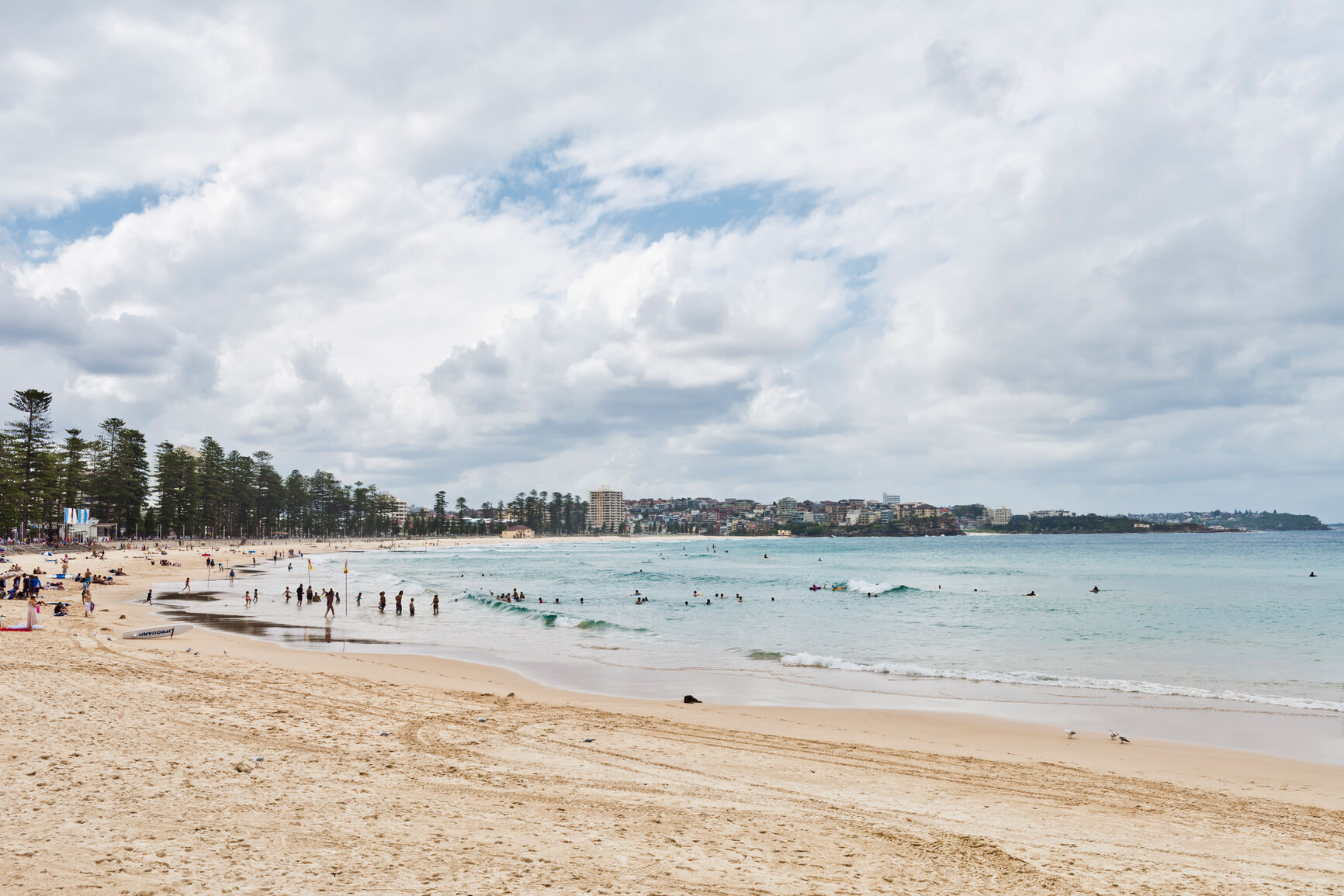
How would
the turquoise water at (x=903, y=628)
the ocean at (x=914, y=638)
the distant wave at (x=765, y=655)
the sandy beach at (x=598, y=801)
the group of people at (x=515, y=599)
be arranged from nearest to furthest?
1. the sandy beach at (x=598, y=801)
2. the ocean at (x=914, y=638)
3. the turquoise water at (x=903, y=628)
4. the distant wave at (x=765, y=655)
5. the group of people at (x=515, y=599)

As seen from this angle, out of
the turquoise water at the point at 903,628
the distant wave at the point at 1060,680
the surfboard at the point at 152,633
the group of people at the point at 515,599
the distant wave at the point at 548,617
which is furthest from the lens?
the group of people at the point at 515,599

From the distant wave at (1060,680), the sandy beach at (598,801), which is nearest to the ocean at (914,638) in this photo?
the distant wave at (1060,680)

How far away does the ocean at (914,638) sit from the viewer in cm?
1728

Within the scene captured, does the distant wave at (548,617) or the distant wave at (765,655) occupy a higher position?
the distant wave at (765,655)

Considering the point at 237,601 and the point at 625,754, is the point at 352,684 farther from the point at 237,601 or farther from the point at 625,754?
the point at 237,601

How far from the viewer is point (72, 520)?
194 feet

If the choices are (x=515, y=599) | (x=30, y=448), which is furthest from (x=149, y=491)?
(x=515, y=599)

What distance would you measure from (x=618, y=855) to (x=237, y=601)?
4073cm

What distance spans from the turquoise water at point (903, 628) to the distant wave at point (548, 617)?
0.14m

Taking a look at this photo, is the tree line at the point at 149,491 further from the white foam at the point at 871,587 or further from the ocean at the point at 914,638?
the white foam at the point at 871,587

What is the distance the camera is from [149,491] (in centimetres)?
9575

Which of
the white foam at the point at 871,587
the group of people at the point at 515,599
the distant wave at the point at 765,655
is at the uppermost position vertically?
the distant wave at the point at 765,655

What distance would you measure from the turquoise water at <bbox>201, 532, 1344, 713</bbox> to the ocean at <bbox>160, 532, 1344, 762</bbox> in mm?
136

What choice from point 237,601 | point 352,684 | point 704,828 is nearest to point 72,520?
A: point 237,601
